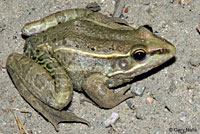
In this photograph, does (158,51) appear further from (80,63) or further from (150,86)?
(80,63)

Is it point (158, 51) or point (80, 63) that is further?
point (80, 63)

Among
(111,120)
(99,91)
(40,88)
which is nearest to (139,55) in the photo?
(99,91)

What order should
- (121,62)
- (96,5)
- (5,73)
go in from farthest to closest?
(96,5) → (5,73) → (121,62)

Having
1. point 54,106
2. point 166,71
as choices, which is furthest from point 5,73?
point 166,71

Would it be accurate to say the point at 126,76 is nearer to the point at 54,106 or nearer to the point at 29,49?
the point at 54,106

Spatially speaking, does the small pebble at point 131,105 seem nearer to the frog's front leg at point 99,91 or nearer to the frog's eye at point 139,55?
the frog's front leg at point 99,91

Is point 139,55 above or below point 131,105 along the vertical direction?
above

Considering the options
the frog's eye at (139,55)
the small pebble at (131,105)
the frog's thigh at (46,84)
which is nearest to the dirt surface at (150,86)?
the small pebble at (131,105)
